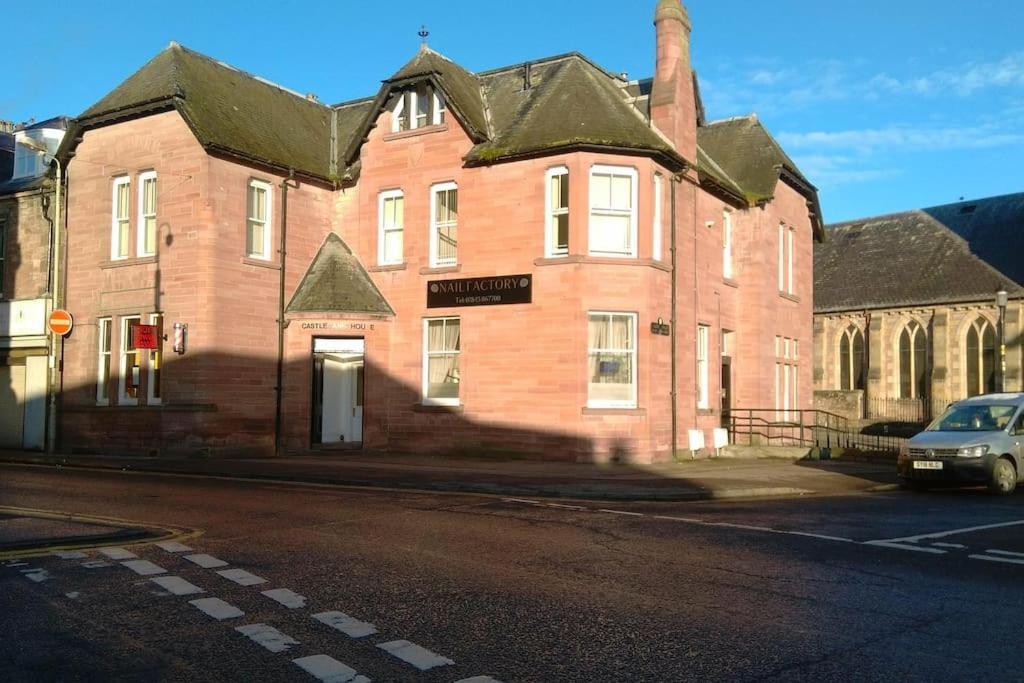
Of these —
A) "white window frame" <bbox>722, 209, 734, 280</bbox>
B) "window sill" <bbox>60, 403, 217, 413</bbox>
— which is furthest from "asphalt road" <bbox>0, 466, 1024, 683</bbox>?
"white window frame" <bbox>722, 209, 734, 280</bbox>

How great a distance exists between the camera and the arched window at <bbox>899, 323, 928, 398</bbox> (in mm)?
48531

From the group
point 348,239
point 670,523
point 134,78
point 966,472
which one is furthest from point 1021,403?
point 134,78

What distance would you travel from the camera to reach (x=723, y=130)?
103ft

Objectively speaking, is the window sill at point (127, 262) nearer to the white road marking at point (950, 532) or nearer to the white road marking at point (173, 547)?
the white road marking at point (173, 547)

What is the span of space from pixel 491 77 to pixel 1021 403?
16254 millimetres

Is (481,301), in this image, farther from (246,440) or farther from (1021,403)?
(1021,403)

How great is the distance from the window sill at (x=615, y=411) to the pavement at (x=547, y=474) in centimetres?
123

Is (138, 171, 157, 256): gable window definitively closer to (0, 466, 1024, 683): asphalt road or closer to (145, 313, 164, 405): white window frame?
(145, 313, 164, 405): white window frame

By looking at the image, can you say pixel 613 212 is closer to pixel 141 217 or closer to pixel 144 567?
pixel 141 217

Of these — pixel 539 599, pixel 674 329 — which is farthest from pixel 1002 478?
pixel 539 599

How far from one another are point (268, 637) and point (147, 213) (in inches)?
811

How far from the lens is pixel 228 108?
24.5 metres

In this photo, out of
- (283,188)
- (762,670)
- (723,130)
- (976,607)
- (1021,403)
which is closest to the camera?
(762,670)

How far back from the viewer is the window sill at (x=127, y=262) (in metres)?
23.7
